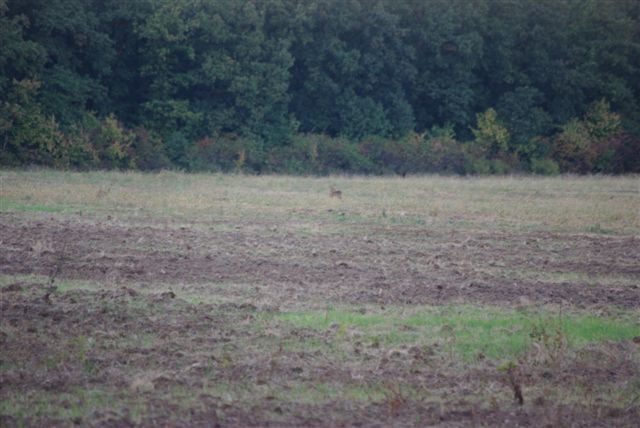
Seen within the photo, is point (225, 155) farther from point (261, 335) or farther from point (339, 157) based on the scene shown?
point (261, 335)

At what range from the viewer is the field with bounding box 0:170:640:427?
7.96 meters

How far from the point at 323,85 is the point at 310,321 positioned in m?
41.3

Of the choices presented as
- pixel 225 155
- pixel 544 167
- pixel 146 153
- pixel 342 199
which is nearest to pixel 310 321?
pixel 342 199

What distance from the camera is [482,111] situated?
188ft

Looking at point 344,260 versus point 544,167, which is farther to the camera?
point 544,167

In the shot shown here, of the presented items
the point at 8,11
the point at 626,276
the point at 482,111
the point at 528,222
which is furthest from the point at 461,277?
the point at 482,111

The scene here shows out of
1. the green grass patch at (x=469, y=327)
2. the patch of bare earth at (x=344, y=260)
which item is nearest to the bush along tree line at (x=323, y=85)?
the patch of bare earth at (x=344, y=260)

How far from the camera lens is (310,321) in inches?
429

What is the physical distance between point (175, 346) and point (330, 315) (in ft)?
8.05

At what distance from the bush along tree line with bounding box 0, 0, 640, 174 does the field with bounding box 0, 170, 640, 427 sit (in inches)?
890

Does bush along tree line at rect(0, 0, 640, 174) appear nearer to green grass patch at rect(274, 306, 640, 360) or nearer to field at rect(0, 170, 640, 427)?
field at rect(0, 170, 640, 427)

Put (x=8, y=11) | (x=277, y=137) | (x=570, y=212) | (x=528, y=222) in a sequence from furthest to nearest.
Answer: (x=277, y=137) → (x=8, y=11) → (x=570, y=212) → (x=528, y=222)

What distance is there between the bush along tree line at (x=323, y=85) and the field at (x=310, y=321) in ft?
74.2

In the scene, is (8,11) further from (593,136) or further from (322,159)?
(593,136)
